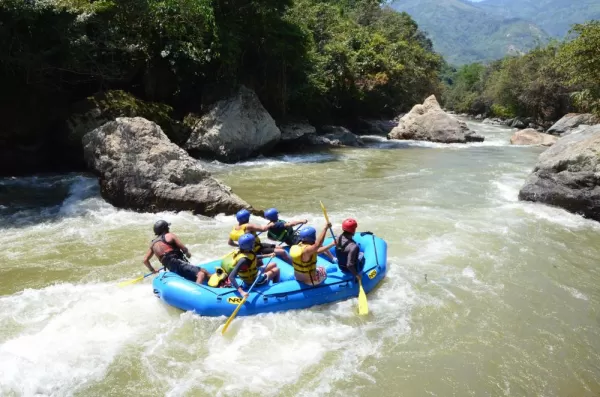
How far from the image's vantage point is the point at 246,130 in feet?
48.0

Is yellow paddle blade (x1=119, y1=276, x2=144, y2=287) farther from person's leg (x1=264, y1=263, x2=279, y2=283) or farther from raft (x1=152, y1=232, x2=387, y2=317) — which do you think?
person's leg (x1=264, y1=263, x2=279, y2=283)

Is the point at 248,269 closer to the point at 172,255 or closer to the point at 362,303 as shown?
the point at 172,255

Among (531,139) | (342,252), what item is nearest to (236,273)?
(342,252)

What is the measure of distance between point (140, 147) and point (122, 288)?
3903 millimetres

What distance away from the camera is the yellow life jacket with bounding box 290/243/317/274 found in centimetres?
529

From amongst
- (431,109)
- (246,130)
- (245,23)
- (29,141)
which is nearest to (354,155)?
(246,130)

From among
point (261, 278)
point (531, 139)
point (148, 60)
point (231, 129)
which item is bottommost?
point (531, 139)

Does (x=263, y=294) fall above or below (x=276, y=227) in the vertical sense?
below

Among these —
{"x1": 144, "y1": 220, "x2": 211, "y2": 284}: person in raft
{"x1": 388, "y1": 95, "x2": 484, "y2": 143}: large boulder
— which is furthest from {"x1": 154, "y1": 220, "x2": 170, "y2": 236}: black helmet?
{"x1": 388, "y1": 95, "x2": 484, "y2": 143}: large boulder

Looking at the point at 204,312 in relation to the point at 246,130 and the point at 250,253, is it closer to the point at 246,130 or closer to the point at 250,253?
the point at 250,253

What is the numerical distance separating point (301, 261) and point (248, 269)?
0.61m

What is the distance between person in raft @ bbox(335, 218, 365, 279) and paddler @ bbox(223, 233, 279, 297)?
876mm

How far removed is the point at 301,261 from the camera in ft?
17.4

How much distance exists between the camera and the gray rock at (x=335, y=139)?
1902cm
